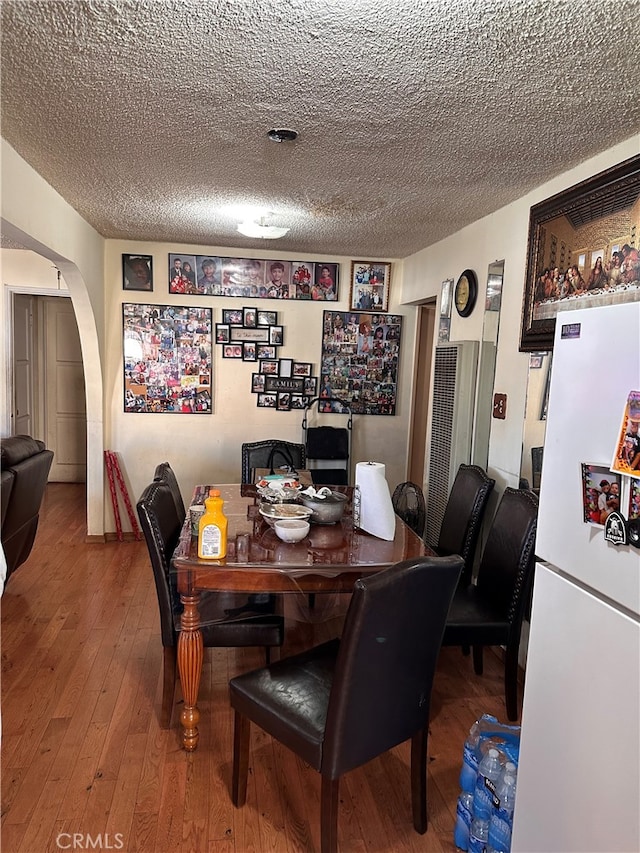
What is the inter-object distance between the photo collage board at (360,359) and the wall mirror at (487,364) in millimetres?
Answer: 1628

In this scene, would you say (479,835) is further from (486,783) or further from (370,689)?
(370,689)

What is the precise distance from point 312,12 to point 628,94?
1.07 metres

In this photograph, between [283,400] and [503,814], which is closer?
[503,814]

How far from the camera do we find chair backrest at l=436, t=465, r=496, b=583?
294cm

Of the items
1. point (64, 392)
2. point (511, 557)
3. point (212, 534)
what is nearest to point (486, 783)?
point (511, 557)

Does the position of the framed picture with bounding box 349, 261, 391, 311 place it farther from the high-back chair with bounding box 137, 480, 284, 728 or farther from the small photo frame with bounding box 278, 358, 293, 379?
the high-back chair with bounding box 137, 480, 284, 728

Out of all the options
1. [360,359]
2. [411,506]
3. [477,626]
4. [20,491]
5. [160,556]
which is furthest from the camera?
[360,359]

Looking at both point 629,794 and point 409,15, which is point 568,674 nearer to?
point 629,794

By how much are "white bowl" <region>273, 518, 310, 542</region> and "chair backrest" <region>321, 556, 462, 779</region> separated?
0.78 metres

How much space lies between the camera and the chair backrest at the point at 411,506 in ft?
10.6

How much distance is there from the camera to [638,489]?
1075 millimetres

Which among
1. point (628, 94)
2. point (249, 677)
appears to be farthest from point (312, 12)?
point (249, 677)

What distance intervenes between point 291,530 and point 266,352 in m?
2.76

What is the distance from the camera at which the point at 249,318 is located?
478 cm
